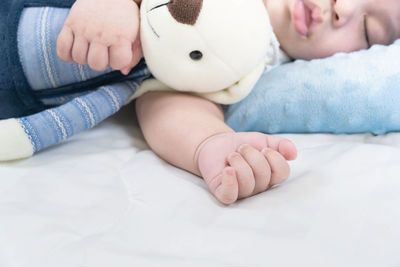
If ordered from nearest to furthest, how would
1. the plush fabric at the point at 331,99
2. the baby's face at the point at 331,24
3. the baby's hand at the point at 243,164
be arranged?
the baby's hand at the point at 243,164 → the plush fabric at the point at 331,99 → the baby's face at the point at 331,24

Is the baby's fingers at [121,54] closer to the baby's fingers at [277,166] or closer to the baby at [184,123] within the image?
the baby at [184,123]

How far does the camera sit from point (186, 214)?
1.89 feet

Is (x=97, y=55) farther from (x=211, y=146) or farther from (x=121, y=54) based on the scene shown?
(x=211, y=146)

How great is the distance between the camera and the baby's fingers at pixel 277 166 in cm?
61

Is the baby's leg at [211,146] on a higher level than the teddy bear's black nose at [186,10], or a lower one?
lower

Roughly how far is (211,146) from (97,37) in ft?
0.83

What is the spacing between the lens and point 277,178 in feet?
2.05

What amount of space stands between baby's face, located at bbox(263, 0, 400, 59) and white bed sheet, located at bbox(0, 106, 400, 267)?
1.33 ft

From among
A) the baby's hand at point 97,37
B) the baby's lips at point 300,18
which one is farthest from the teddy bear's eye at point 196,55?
the baby's lips at point 300,18

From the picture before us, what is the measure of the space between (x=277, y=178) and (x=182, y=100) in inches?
11.2

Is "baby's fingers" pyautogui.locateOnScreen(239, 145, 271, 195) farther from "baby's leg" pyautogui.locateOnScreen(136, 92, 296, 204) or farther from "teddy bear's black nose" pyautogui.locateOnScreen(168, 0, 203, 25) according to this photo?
"teddy bear's black nose" pyautogui.locateOnScreen(168, 0, 203, 25)

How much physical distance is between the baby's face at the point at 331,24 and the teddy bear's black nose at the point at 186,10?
1.48 ft

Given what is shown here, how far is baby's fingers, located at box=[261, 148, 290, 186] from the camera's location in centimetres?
61

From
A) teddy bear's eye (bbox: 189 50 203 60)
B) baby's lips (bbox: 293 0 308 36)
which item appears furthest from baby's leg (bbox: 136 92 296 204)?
baby's lips (bbox: 293 0 308 36)
